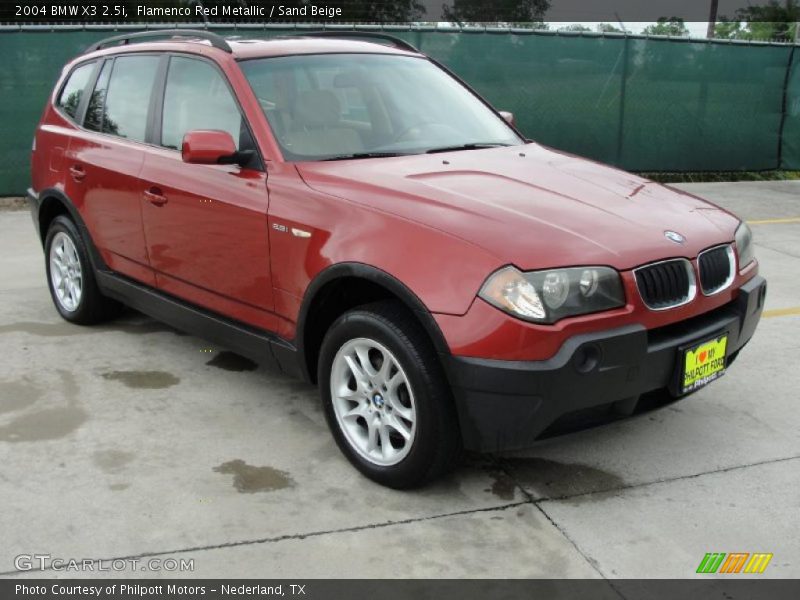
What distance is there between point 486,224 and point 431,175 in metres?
0.60

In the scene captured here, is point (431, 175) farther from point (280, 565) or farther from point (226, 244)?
point (280, 565)

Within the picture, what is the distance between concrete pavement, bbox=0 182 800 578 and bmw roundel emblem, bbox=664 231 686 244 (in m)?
0.77

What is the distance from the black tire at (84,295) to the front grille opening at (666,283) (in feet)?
11.2

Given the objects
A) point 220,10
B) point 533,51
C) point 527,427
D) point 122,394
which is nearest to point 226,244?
point 122,394

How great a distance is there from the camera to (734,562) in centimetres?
308

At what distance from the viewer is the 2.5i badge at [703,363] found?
11.2 ft

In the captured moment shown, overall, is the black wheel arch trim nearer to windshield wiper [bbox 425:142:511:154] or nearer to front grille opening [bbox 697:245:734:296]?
windshield wiper [bbox 425:142:511:154]

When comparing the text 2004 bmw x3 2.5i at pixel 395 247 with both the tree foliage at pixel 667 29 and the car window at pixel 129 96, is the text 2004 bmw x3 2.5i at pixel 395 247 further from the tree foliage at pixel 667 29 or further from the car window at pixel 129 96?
the tree foliage at pixel 667 29

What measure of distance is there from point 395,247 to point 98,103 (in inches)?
112

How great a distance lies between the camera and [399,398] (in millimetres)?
3490

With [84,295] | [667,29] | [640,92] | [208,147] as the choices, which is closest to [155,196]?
[208,147]

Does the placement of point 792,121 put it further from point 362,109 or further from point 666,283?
point 666,283

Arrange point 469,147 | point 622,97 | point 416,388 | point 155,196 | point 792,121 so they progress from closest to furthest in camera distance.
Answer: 1. point 416,388
2. point 469,147
3. point 155,196
4. point 622,97
5. point 792,121

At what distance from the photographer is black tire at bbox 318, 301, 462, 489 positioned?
326 cm
